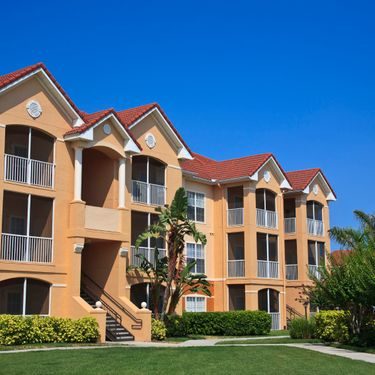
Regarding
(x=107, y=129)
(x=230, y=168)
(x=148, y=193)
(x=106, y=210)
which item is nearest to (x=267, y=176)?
(x=230, y=168)

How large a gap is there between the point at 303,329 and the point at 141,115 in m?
13.2

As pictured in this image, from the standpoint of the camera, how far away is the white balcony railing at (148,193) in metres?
33.3

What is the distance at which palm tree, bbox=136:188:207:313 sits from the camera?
3067 centimetres

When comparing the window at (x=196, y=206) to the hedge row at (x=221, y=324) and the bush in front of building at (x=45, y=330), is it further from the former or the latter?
the bush in front of building at (x=45, y=330)

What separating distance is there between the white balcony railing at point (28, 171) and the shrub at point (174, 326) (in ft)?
27.6

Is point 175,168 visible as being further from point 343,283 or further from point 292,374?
point 292,374

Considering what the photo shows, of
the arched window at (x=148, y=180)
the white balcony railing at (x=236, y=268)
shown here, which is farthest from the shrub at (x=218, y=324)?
the arched window at (x=148, y=180)

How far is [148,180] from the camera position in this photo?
1347 inches

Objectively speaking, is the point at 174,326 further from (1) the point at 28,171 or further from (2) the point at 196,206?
(2) the point at 196,206

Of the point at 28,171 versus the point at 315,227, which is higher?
the point at 28,171

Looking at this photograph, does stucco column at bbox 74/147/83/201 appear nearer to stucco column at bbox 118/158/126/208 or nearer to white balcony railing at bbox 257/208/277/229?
stucco column at bbox 118/158/126/208

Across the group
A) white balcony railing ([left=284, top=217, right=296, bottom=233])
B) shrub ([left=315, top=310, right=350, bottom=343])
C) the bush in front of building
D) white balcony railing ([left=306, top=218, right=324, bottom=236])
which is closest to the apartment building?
the bush in front of building

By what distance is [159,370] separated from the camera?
16.6 meters

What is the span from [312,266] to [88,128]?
21.5 meters
